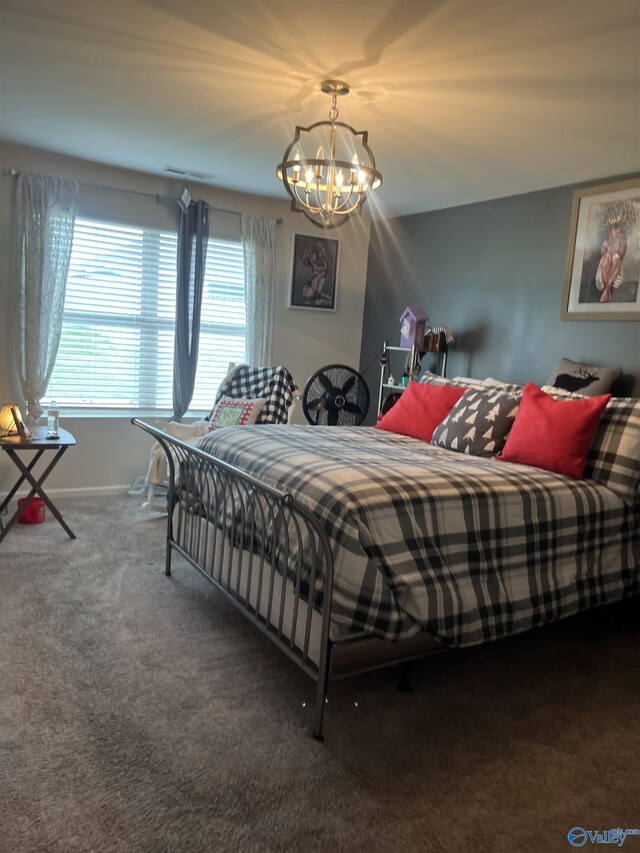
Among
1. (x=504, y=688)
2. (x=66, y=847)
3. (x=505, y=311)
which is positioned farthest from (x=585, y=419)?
(x=66, y=847)

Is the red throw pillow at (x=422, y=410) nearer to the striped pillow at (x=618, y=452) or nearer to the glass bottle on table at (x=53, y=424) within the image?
the striped pillow at (x=618, y=452)

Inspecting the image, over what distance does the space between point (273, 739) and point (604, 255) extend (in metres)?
2.97

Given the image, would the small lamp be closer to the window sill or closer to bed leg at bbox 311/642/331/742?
the window sill

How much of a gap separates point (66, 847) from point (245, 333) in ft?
12.1

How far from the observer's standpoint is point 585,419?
2.58 m

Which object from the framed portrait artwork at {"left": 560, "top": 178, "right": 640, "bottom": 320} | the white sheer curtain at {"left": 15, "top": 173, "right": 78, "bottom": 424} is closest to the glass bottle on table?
the white sheer curtain at {"left": 15, "top": 173, "right": 78, "bottom": 424}

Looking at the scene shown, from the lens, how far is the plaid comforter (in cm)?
187

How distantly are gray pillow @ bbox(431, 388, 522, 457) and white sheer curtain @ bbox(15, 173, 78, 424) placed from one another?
256 cm

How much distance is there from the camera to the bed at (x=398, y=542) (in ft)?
6.14

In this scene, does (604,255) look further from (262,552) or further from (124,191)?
(124,191)

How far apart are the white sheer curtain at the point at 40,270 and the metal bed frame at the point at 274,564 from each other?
1606 mm

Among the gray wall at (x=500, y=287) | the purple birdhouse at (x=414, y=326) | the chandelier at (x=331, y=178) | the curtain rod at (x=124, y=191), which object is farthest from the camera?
the purple birdhouse at (x=414, y=326)

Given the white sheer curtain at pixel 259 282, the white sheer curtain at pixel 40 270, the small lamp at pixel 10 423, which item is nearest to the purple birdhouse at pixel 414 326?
the white sheer curtain at pixel 259 282

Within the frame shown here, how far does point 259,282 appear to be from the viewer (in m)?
4.66
